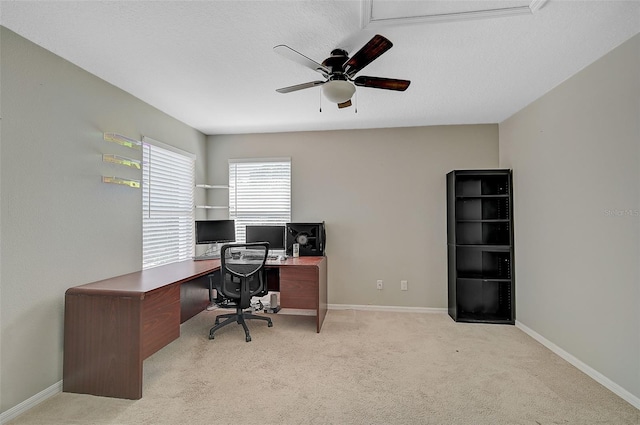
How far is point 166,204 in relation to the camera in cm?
352

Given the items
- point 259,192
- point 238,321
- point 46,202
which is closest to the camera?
point 46,202

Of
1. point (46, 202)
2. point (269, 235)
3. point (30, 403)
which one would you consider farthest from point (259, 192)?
point (30, 403)

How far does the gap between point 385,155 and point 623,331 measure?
2826 millimetres

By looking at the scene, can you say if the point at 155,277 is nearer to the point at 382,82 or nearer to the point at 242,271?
the point at 242,271

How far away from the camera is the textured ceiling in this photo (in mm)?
1711

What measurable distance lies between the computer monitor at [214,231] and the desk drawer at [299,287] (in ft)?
3.54

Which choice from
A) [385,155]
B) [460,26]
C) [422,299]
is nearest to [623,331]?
[422,299]

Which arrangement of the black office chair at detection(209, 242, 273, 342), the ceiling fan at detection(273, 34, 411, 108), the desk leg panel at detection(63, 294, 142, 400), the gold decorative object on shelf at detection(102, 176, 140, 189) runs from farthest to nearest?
the black office chair at detection(209, 242, 273, 342) < the gold decorative object on shelf at detection(102, 176, 140, 189) < the desk leg panel at detection(63, 294, 142, 400) < the ceiling fan at detection(273, 34, 411, 108)

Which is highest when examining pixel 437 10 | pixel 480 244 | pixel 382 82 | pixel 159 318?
pixel 437 10

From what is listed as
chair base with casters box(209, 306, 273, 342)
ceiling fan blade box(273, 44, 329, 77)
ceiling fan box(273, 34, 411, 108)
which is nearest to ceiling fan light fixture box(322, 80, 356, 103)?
ceiling fan box(273, 34, 411, 108)

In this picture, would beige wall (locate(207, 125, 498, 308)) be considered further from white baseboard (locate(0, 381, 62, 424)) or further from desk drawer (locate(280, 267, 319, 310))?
white baseboard (locate(0, 381, 62, 424))

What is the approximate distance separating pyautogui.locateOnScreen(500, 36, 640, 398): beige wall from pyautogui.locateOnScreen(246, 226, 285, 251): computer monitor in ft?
9.48

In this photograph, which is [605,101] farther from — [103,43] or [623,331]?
[103,43]

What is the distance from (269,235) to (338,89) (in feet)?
7.81
